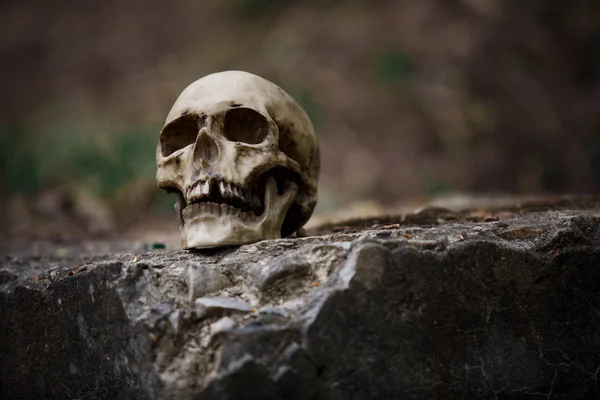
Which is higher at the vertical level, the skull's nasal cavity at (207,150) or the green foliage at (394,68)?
the green foliage at (394,68)

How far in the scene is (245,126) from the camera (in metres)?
2.62

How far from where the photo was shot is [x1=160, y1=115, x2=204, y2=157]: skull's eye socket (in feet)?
8.59

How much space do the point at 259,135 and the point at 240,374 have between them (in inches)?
42.6

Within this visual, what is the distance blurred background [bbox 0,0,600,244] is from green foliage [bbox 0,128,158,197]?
2 cm

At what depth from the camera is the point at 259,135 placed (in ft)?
8.52

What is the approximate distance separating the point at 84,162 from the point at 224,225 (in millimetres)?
6038

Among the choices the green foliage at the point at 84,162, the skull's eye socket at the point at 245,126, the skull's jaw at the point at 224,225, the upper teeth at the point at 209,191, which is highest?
the green foliage at the point at 84,162

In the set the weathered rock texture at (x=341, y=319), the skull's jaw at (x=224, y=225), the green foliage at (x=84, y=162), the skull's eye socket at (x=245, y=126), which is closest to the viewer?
the weathered rock texture at (x=341, y=319)

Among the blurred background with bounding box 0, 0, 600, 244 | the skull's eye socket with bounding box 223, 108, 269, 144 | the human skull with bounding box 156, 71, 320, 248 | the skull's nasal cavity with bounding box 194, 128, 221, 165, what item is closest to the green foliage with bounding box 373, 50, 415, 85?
the blurred background with bounding box 0, 0, 600, 244

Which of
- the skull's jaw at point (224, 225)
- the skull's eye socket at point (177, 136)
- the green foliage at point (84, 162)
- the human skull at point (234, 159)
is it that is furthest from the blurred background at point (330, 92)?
the skull's jaw at point (224, 225)

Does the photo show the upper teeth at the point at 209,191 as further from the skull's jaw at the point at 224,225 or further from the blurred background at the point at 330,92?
the blurred background at the point at 330,92

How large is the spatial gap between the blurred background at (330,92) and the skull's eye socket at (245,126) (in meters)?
3.46

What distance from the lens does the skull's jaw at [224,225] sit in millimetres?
2367

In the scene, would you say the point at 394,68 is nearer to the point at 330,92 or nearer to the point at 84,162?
the point at 330,92
